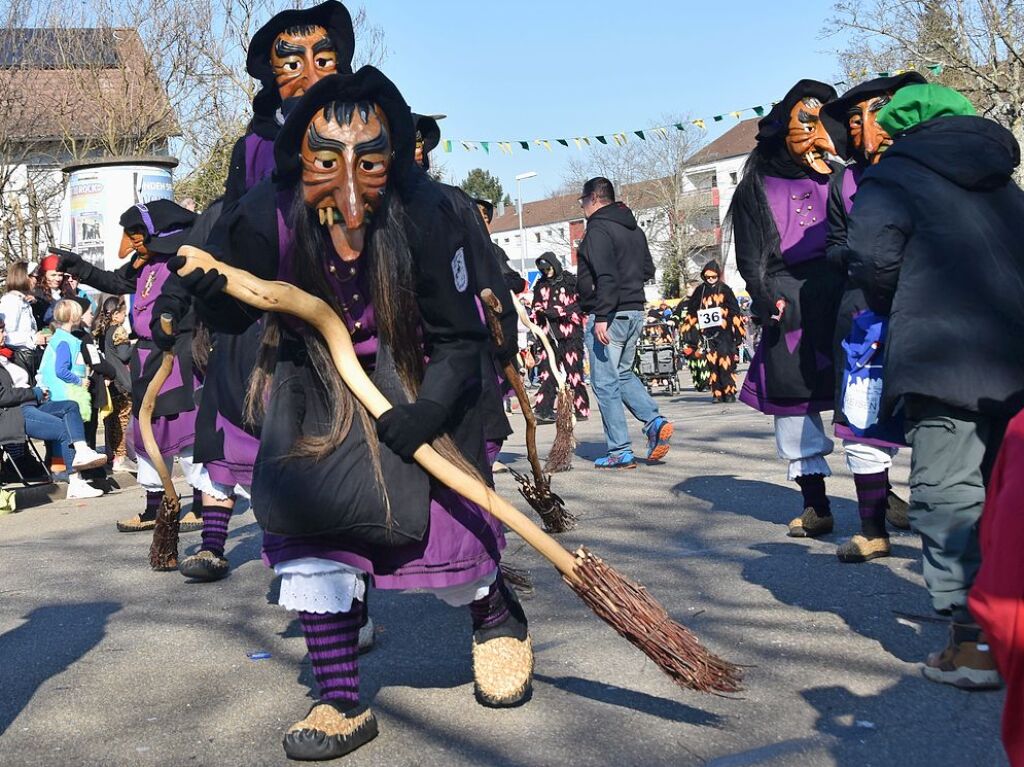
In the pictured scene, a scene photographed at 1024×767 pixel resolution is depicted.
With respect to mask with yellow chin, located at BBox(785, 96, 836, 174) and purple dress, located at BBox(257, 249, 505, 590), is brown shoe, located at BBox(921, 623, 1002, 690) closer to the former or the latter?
purple dress, located at BBox(257, 249, 505, 590)

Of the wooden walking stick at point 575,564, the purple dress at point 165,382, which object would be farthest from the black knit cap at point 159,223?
the wooden walking stick at point 575,564

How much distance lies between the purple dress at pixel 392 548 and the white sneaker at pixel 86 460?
8.13 meters

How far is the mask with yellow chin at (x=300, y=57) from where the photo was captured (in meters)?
5.16

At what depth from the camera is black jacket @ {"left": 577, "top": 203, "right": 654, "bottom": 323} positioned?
398 inches

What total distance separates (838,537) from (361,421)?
11.5 feet

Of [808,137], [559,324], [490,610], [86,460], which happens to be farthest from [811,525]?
[559,324]

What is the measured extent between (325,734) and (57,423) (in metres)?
8.44

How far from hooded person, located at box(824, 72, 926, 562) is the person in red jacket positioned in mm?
2841

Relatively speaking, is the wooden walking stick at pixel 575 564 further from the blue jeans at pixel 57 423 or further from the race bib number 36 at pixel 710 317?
the race bib number 36 at pixel 710 317

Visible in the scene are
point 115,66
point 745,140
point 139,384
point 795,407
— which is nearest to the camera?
point 795,407

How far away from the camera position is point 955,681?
4.06m

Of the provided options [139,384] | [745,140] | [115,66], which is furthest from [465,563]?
[745,140]

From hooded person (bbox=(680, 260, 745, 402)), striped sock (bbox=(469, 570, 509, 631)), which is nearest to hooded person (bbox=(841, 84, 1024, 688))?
striped sock (bbox=(469, 570, 509, 631))

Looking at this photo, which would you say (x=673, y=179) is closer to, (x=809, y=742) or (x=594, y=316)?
(x=594, y=316)
